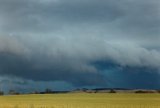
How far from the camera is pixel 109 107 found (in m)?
74.7

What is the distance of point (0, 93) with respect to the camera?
562ft

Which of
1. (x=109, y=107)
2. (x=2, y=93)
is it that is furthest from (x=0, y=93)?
(x=109, y=107)

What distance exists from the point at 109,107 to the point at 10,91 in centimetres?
11165

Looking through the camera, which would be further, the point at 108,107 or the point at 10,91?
the point at 10,91

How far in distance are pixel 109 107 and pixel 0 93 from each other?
10487 cm

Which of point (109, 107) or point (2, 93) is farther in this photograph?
point (2, 93)

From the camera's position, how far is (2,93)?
172 m

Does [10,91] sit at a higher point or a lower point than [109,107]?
higher

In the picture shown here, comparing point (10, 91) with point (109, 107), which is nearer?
point (109, 107)

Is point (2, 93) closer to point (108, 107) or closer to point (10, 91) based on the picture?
point (10, 91)

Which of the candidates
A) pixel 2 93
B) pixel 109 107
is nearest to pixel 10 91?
pixel 2 93

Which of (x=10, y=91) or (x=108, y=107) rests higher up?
(x=10, y=91)

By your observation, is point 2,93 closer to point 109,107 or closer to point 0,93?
point 0,93

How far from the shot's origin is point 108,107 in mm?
74438
